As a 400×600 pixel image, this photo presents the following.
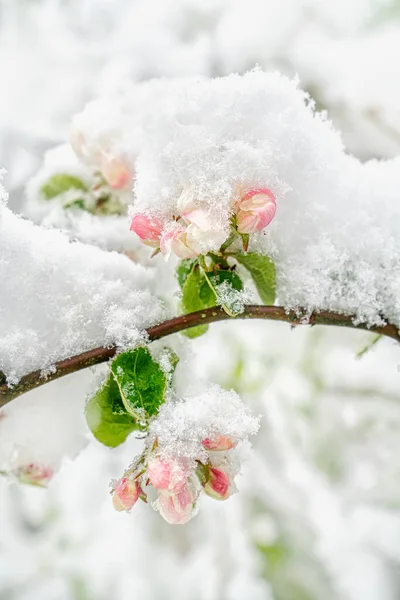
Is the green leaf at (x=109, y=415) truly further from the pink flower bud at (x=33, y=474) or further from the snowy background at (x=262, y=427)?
the snowy background at (x=262, y=427)

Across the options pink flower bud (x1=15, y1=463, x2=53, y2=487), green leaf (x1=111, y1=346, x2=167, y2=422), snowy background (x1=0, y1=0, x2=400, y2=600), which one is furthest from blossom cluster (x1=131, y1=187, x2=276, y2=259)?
snowy background (x1=0, y1=0, x2=400, y2=600)

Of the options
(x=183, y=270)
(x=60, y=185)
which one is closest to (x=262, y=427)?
(x=60, y=185)

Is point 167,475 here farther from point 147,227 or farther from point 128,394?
point 147,227

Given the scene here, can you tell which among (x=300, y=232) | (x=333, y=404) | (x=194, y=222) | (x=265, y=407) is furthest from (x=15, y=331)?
(x=333, y=404)

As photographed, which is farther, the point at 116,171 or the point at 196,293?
the point at 116,171

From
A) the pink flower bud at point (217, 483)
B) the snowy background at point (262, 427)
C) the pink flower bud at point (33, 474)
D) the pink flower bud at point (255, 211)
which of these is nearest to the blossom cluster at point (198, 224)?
the pink flower bud at point (255, 211)

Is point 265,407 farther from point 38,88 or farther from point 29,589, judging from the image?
point 38,88
